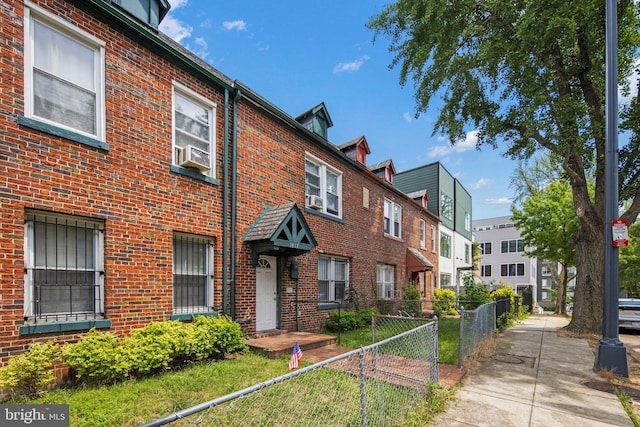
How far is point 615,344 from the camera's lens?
21.3 ft

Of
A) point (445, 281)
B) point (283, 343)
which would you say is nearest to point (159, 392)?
point (283, 343)

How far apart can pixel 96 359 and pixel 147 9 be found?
7.49 metres

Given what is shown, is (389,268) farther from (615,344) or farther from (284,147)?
(615,344)

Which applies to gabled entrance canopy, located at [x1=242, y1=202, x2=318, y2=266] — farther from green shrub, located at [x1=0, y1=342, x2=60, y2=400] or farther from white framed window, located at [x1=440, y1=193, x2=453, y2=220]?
white framed window, located at [x1=440, y1=193, x2=453, y2=220]

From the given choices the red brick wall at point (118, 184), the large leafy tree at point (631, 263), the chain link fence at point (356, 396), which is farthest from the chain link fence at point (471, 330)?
the large leafy tree at point (631, 263)

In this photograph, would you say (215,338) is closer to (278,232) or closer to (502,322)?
(278,232)

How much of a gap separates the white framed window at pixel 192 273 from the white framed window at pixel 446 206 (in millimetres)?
21433

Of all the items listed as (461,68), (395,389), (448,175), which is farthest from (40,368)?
(448,175)

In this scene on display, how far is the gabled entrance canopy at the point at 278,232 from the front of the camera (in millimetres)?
8266

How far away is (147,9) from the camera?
25.7ft

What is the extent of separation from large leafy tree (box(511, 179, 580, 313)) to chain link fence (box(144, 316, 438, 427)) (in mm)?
17894

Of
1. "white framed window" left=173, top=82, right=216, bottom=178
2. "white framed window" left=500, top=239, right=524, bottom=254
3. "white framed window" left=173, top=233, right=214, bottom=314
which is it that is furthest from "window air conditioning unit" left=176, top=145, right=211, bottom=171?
"white framed window" left=500, top=239, right=524, bottom=254

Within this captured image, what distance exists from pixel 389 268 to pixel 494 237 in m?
34.1

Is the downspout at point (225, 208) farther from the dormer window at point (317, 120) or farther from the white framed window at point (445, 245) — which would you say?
the white framed window at point (445, 245)
